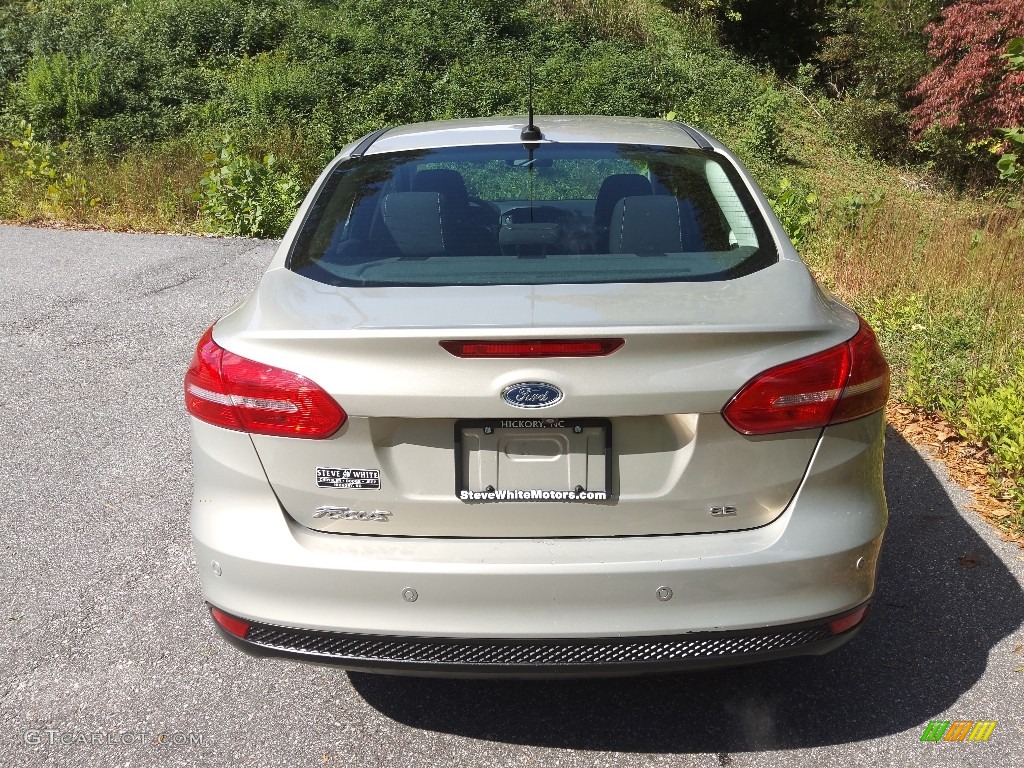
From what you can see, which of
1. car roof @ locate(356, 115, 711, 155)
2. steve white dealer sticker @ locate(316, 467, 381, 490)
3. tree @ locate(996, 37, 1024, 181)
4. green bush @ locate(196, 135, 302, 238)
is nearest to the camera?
steve white dealer sticker @ locate(316, 467, 381, 490)

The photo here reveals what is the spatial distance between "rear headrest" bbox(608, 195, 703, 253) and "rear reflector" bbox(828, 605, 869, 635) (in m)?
1.15

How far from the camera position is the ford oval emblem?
2551 mm

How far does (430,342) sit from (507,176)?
1.55 m

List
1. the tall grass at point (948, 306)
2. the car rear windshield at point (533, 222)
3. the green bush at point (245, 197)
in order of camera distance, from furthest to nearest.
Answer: the green bush at point (245, 197) → the tall grass at point (948, 306) → the car rear windshield at point (533, 222)

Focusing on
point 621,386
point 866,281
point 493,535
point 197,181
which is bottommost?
point 197,181

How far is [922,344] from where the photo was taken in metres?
6.61

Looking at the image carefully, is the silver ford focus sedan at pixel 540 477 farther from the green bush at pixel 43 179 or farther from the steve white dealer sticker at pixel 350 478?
the green bush at pixel 43 179

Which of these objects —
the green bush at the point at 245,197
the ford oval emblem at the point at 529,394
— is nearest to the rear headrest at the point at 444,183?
the ford oval emblem at the point at 529,394

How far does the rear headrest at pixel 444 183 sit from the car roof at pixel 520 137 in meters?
0.22

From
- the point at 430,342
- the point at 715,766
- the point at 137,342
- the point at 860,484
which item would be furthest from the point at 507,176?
the point at 137,342

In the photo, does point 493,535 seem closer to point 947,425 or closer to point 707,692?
point 707,692

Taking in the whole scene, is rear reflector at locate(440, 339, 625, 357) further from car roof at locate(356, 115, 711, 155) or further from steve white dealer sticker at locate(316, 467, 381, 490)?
car roof at locate(356, 115, 711, 155)

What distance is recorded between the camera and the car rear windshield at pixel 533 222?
3057mm

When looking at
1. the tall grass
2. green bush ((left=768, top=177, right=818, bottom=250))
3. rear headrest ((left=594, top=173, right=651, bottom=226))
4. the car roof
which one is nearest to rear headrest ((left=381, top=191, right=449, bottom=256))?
the car roof
